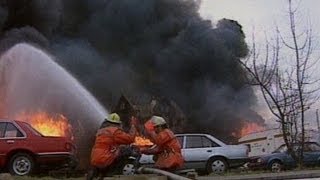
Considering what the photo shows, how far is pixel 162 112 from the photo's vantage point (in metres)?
31.0

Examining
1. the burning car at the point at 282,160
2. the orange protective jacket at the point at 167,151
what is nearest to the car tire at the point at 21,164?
the orange protective jacket at the point at 167,151

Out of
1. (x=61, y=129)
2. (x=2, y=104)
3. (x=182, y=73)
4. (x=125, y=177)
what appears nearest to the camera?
(x=125, y=177)

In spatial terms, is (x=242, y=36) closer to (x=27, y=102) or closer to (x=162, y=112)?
(x=162, y=112)

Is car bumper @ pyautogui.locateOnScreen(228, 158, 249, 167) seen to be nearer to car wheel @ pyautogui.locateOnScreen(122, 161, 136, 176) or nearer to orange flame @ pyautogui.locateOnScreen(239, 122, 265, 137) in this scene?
car wheel @ pyautogui.locateOnScreen(122, 161, 136, 176)

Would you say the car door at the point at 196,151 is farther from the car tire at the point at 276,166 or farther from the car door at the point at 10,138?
the car door at the point at 10,138

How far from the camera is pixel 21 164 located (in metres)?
14.2

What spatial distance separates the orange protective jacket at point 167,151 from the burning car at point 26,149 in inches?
214

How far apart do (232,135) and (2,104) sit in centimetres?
1303

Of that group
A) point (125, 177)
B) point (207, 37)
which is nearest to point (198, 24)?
point (207, 37)

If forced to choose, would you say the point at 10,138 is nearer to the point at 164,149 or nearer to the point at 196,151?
the point at 196,151

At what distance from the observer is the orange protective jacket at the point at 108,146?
9.02m

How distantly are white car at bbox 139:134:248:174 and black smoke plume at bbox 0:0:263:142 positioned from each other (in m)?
11.9

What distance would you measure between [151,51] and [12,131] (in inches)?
805

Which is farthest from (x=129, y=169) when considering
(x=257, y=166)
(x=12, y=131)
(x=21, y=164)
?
(x=257, y=166)
